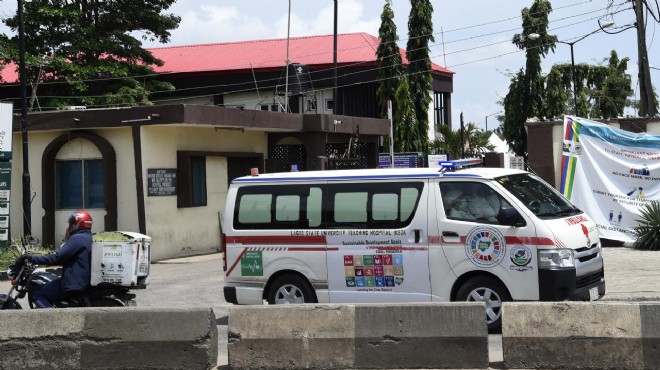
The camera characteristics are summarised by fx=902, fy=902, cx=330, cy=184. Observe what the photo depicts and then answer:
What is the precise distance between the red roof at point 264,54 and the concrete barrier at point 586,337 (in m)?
39.9

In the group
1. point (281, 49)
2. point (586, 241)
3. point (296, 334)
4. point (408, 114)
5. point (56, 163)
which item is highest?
point (281, 49)

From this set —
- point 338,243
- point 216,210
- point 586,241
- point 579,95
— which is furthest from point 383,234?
point 579,95

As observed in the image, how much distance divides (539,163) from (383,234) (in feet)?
36.1

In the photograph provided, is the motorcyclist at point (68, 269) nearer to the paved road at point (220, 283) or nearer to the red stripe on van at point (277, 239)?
the paved road at point (220, 283)

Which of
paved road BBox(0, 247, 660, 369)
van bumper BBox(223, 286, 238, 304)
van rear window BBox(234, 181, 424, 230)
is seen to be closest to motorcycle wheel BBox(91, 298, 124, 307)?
paved road BBox(0, 247, 660, 369)

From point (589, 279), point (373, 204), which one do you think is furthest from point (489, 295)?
point (373, 204)

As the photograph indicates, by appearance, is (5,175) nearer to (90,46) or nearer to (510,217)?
(510,217)

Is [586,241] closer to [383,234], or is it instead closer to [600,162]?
[383,234]

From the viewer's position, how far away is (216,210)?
24.7 m

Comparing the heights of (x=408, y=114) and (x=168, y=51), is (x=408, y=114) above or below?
below

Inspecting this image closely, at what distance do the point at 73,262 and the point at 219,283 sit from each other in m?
7.48

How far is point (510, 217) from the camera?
10.5m

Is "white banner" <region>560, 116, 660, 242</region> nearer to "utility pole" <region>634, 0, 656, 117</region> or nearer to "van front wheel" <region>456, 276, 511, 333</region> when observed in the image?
"utility pole" <region>634, 0, 656, 117</region>

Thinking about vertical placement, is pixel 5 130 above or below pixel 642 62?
below
